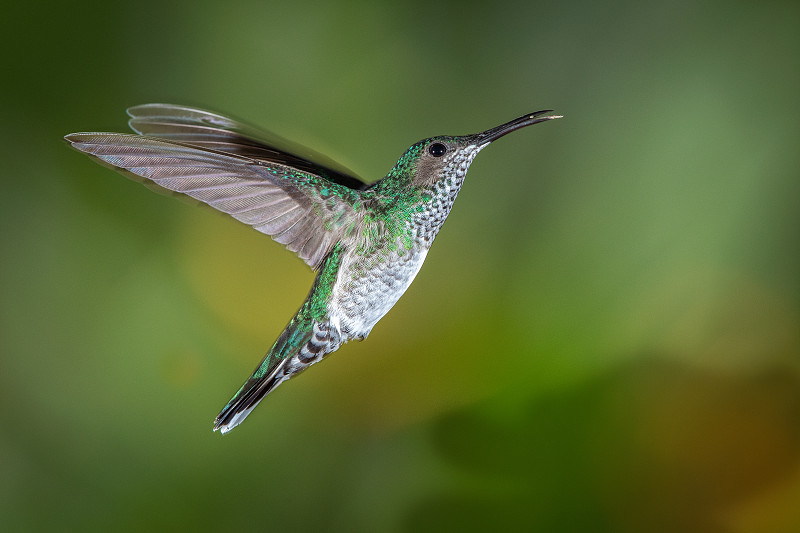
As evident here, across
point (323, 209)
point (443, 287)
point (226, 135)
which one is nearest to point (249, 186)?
point (323, 209)

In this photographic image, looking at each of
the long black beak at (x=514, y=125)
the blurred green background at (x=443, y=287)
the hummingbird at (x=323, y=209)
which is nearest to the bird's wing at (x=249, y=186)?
the hummingbird at (x=323, y=209)

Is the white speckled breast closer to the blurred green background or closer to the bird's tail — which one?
the bird's tail

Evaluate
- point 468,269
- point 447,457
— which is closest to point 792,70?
point 468,269

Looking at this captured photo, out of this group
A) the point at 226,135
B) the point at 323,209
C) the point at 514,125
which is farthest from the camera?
the point at 226,135

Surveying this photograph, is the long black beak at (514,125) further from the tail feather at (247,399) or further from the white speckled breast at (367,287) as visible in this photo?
the tail feather at (247,399)

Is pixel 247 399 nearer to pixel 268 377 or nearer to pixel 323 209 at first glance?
pixel 268 377

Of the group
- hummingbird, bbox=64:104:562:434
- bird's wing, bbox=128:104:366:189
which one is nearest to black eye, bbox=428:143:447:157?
hummingbird, bbox=64:104:562:434
